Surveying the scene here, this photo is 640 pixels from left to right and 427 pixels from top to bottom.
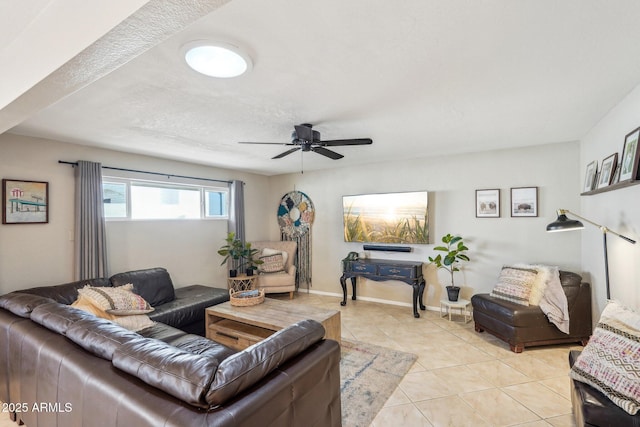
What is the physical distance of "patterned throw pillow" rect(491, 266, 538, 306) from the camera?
125 inches

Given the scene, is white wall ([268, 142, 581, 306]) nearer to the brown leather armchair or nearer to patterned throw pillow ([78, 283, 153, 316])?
the brown leather armchair

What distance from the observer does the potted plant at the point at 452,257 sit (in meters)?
3.95

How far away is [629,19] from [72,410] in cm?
320

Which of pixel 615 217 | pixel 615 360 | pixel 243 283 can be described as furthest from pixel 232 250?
pixel 615 217

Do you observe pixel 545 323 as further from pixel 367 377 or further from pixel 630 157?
pixel 367 377

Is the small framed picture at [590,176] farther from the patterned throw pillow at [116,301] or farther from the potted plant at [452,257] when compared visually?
the patterned throw pillow at [116,301]

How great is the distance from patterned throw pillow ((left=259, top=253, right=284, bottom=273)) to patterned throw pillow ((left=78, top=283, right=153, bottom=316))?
2363 mm

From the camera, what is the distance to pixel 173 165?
4.35 metres

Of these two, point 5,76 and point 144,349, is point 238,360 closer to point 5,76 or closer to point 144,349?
point 144,349

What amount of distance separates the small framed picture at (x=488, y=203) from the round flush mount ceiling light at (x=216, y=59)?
3.62 metres

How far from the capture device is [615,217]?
8.19 ft

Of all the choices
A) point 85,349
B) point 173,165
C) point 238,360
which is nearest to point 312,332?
point 238,360

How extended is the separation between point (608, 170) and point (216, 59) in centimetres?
324

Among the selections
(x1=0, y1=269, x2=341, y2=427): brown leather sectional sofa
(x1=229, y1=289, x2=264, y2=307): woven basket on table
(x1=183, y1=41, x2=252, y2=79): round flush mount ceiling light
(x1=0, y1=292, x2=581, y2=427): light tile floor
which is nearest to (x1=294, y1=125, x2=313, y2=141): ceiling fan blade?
(x1=183, y1=41, x2=252, y2=79): round flush mount ceiling light
